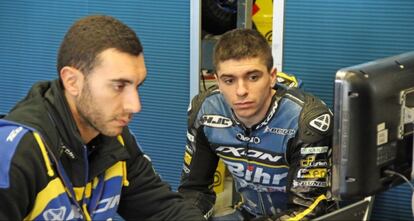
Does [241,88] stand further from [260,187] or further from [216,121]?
[260,187]

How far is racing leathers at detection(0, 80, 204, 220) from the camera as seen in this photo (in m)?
1.32

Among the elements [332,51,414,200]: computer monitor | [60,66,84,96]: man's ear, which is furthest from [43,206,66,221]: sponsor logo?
[332,51,414,200]: computer monitor

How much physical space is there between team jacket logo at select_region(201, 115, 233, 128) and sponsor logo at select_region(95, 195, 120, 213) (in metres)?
0.62

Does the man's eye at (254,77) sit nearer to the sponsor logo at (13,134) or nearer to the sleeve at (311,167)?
the sleeve at (311,167)

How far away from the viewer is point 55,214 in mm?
1403

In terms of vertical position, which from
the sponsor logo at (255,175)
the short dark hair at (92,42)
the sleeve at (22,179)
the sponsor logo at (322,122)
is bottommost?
the sponsor logo at (255,175)

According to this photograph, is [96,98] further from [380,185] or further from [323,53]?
[323,53]

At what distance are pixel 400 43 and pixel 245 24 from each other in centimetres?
69

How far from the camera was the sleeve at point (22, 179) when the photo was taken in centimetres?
127

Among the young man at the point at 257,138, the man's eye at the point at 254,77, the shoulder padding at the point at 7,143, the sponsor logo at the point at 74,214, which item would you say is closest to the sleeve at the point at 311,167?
the young man at the point at 257,138

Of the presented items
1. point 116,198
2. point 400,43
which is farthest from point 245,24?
point 116,198

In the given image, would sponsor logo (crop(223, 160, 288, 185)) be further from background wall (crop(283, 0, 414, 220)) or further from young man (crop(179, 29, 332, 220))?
background wall (crop(283, 0, 414, 220))

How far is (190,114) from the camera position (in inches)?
87.5

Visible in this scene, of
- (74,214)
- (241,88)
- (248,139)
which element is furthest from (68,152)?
(248,139)
